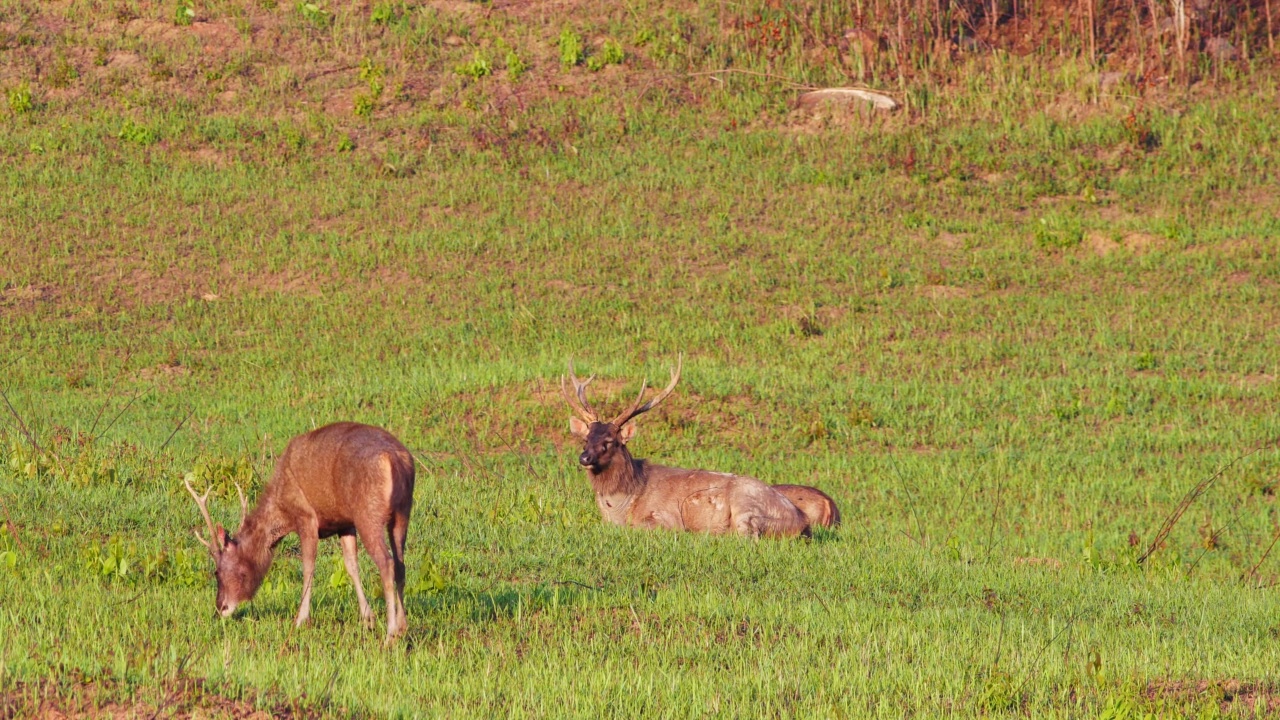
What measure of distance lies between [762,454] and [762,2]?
54.3 feet

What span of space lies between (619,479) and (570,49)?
1919 cm

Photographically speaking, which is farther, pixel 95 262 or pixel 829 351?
pixel 95 262

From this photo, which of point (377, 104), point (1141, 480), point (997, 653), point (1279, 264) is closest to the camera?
point (997, 653)

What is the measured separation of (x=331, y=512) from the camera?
8172 mm

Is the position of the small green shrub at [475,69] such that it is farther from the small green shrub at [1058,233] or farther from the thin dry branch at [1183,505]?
the thin dry branch at [1183,505]

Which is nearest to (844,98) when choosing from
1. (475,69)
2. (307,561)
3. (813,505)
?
(475,69)

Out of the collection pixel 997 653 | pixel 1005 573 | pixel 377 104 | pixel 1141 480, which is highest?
pixel 377 104

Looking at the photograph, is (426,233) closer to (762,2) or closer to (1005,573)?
(762,2)

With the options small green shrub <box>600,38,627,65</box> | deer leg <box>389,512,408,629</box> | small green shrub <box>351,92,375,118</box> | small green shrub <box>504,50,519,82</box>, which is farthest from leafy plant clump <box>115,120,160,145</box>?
deer leg <box>389,512,408,629</box>

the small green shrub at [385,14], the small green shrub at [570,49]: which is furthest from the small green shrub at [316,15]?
the small green shrub at [570,49]

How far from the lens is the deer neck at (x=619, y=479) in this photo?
46.0ft

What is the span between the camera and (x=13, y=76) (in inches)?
1230

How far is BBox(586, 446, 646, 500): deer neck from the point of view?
46.0 ft

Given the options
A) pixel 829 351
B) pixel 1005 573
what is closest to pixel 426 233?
pixel 829 351
